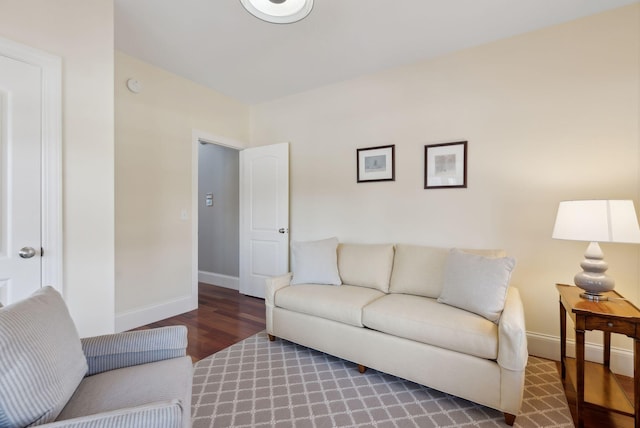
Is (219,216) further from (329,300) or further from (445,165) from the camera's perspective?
(445,165)

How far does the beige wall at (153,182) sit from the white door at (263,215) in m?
0.70

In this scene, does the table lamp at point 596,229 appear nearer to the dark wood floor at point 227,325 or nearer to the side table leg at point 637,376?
the side table leg at point 637,376

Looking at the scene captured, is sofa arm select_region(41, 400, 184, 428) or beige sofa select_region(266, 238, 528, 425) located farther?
beige sofa select_region(266, 238, 528, 425)

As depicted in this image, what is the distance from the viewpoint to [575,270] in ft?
7.20

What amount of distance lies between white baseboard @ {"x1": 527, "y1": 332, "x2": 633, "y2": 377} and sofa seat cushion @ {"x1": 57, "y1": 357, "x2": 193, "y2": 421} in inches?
103

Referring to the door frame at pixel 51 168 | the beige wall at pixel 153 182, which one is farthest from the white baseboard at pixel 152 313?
the door frame at pixel 51 168

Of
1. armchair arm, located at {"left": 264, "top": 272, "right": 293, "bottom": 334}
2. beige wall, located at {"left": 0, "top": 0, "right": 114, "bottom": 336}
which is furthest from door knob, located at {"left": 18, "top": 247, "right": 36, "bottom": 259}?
armchair arm, located at {"left": 264, "top": 272, "right": 293, "bottom": 334}

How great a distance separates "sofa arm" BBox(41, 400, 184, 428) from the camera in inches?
31.8

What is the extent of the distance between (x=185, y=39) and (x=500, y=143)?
2.87m

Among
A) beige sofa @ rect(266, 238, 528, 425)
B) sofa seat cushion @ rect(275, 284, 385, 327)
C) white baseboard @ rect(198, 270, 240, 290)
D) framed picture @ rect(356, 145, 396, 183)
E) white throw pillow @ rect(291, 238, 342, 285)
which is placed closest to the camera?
beige sofa @ rect(266, 238, 528, 425)

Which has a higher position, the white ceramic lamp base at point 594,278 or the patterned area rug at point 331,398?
the white ceramic lamp base at point 594,278

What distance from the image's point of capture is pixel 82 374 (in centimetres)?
113

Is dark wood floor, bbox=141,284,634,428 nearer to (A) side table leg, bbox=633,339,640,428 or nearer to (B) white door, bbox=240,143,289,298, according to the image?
(A) side table leg, bbox=633,339,640,428

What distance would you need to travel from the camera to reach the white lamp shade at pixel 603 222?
1602 mm
